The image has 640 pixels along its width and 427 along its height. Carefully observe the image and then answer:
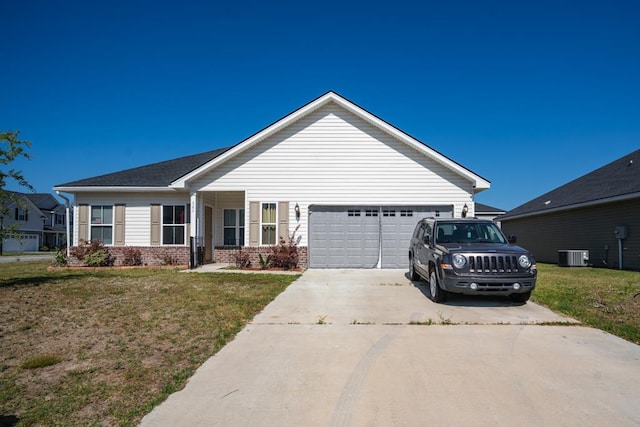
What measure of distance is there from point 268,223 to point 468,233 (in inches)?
335

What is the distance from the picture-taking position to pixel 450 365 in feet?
15.9

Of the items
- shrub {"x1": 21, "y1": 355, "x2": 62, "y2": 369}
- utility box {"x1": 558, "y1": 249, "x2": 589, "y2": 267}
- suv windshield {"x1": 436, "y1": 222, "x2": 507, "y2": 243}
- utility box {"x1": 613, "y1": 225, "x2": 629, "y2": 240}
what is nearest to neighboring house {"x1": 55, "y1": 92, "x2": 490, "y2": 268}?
suv windshield {"x1": 436, "y1": 222, "x2": 507, "y2": 243}

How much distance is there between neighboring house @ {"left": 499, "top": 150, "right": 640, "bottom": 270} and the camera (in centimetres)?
1662

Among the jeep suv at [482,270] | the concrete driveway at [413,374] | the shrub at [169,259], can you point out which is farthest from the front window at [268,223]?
the concrete driveway at [413,374]

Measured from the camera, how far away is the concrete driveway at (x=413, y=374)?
11.8 ft

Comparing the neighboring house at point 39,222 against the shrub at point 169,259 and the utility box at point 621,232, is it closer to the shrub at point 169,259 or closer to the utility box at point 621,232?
the shrub at point 169,259

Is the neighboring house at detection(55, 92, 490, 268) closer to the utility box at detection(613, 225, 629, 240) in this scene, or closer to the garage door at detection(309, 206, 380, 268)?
the garage door at detection(309, 206, 380, 268)

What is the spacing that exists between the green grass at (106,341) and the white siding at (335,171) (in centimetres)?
583

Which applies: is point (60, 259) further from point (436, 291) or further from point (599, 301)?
point (599, 301)

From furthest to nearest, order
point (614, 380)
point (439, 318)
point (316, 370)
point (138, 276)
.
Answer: point (138, 276) → point (439, 318) → point (316, 370) → point (614, 380)

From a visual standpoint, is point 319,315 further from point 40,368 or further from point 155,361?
point 40,368

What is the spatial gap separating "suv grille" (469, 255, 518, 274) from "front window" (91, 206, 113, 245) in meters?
15.0

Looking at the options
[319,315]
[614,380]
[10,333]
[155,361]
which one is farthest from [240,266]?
[614,380]

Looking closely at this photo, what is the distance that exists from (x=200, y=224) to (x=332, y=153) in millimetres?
6019
